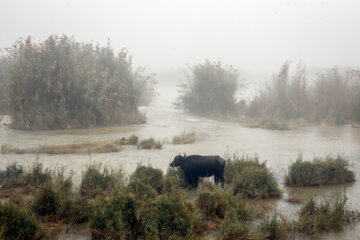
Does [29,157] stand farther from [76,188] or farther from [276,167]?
[276,167]

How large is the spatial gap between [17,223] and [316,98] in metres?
19.5

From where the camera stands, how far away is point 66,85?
16.7 m

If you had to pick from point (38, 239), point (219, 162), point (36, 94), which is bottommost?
point (38, 239)

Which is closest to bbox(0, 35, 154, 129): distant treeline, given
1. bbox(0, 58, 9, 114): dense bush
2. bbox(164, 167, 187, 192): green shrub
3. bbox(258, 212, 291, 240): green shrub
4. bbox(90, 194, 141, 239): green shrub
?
bbox(0, 58, 9, 114): dense bush

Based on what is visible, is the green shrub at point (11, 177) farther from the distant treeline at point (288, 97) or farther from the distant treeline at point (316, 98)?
the distant treeline at point (316, 98)

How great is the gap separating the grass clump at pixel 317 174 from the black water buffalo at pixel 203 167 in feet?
5.89

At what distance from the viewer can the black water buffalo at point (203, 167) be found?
679cm

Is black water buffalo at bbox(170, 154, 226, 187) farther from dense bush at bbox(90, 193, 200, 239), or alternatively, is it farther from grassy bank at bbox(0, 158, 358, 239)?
dense bush at bbox(90, 193, 200, 239)

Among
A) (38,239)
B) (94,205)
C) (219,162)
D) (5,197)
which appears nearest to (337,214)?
(219,162)

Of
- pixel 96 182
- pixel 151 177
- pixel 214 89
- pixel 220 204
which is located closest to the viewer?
pixel 220 204

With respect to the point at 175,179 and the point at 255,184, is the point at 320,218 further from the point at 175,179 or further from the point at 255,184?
the point at 175,179

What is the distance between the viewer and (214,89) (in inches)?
973

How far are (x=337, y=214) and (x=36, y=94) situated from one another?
46.0 ft

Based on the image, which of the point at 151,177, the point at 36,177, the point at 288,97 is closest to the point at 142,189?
the point at 151,177
